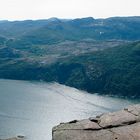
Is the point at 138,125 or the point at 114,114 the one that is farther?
the point at 114,114

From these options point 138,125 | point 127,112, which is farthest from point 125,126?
point 127,112

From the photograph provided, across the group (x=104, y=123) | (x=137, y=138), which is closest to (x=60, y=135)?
(x=104, y=123)

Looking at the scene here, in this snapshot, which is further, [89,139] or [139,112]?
[139,112]

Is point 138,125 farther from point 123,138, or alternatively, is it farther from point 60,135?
point 60,135

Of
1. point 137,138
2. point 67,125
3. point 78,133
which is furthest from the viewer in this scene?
point 67,125

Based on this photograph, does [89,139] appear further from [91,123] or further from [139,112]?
[139,112]

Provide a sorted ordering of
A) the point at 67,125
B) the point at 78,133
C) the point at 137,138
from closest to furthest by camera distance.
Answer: the point at 137,138 < the point at 78,133 < the point at 67,125
